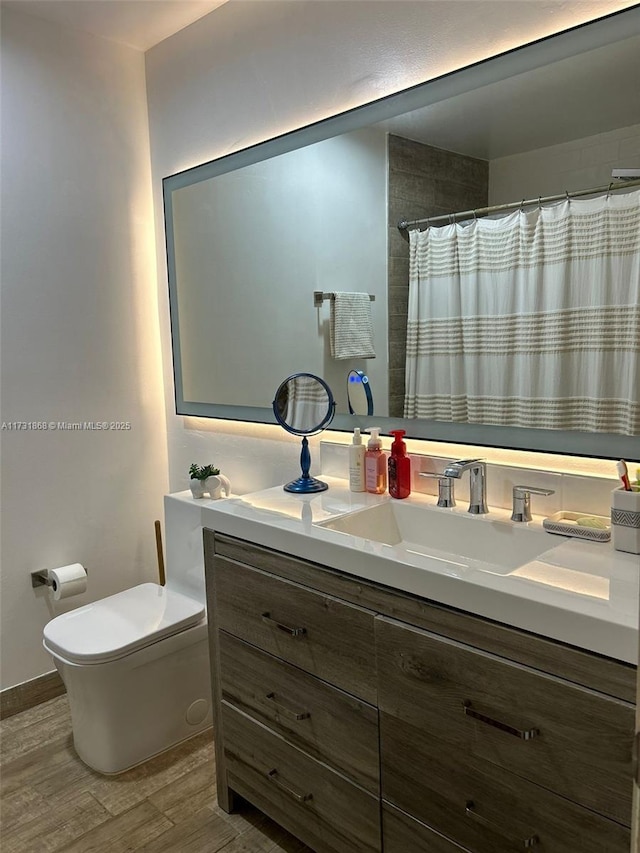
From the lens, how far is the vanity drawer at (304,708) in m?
1.45

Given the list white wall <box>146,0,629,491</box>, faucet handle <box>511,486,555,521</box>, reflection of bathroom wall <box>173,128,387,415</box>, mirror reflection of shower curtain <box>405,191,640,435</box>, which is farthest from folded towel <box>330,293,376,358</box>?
faucet handle <box>511,486,555,521</box>

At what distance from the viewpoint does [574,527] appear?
1448mm

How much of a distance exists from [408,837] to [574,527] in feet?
2.40

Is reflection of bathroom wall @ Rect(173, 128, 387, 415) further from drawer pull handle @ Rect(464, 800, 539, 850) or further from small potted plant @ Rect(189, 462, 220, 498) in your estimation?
drawer pull handle @ Rect(464, 800, 539, 850)

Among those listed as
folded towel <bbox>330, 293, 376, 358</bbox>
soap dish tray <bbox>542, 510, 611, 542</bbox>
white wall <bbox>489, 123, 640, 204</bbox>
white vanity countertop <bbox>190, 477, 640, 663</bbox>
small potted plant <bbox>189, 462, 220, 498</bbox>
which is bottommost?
small potted plant <bbox>189, 462, 220, 498</bbox>

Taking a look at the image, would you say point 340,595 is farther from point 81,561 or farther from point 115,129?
point 115,129

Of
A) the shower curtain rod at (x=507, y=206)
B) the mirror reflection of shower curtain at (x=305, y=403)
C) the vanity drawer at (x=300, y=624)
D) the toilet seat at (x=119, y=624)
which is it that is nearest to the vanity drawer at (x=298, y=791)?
the vanity drawer at (x=300, y=624)

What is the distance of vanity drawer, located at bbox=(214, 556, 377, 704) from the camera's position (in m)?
1.43

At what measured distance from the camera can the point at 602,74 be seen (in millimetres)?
1438

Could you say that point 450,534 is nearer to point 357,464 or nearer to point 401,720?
point 357,464

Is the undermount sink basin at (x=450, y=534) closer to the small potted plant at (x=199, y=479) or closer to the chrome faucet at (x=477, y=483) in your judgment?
the chrome faucet at (x=477, y=483)

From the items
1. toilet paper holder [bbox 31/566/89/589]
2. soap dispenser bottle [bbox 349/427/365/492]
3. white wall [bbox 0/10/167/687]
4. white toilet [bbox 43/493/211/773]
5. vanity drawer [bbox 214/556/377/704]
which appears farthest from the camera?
toilet paper holder [bbox 31/566/89/589]

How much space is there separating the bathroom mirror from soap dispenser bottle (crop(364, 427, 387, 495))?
10cm

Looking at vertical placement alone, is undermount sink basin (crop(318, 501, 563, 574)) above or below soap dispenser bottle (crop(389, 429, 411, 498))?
below
